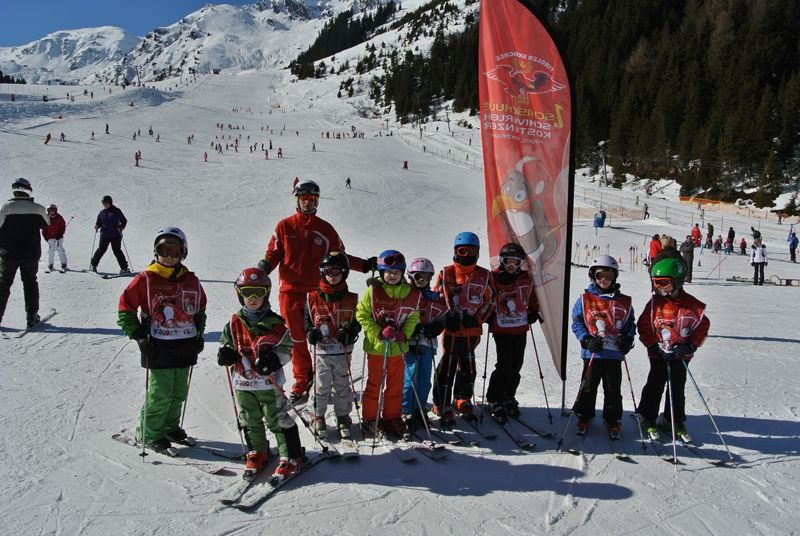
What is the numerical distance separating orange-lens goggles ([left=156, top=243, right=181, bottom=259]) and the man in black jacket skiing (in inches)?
157

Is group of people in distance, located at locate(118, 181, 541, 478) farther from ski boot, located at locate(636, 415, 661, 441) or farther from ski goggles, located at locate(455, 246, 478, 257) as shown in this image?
ski boot, located at locate(636, 415, 661, 441)

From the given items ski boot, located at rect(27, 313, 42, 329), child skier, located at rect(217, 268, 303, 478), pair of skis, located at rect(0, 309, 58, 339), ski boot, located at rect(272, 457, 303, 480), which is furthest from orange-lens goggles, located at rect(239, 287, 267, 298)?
ski boot, located at rect(27, 313, 42, 329)

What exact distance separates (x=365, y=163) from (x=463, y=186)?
7.19 metres

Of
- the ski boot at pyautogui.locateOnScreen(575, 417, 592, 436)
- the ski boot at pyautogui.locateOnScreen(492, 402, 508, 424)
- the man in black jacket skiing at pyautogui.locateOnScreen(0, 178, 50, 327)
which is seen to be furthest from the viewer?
the man in black jacket skiing at pyautogui.locateOnScreen(0, 178, 50, 327)

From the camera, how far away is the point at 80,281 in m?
10.3

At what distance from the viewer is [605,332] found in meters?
4.68

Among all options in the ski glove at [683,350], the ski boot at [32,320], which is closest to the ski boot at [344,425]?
the ski glove at [683,350]

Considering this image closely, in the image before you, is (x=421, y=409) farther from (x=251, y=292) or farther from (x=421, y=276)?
(x=251, y=292)

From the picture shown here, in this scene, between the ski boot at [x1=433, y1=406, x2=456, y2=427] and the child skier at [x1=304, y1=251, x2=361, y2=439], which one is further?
the ski boot at [x1=433, y1=406, x2=456, y2=427]

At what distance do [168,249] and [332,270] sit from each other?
4.22ft

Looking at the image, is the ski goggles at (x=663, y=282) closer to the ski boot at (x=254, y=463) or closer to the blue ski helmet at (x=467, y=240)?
the blue ski helmet at (x=467, y=240)

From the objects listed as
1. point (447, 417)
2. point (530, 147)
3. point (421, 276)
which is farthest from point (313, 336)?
point (530, 147)

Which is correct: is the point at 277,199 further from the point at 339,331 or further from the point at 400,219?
the point at 339,331

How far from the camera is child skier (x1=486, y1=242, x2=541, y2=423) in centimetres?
505
